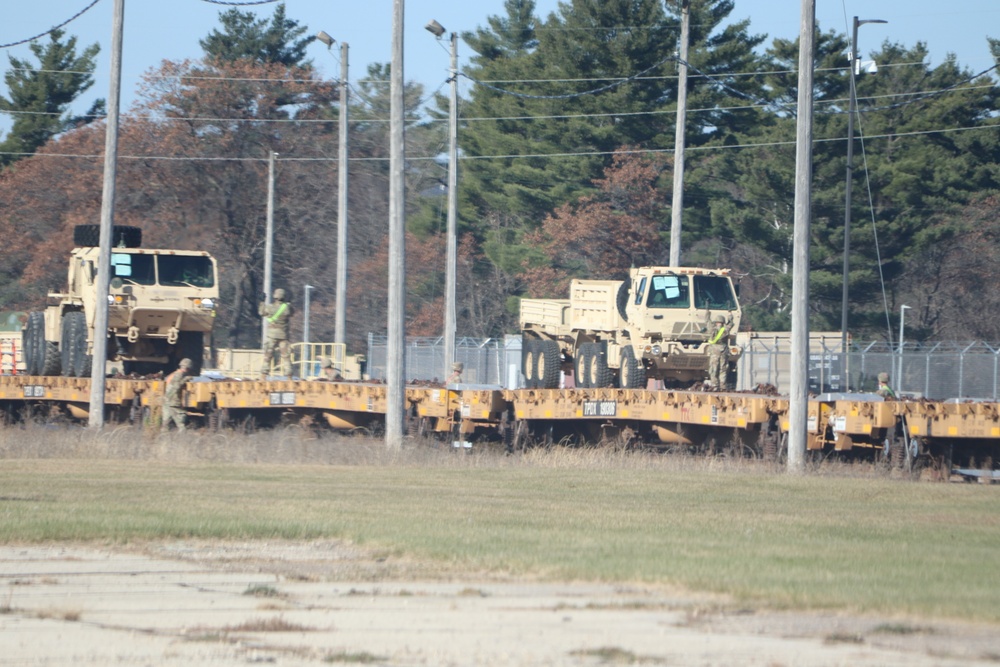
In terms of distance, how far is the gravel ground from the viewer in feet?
23.1

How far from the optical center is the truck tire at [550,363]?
2900cm

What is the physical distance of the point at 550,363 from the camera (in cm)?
2912

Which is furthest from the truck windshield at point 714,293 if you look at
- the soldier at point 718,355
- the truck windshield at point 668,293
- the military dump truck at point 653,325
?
the soldier at point 718,355

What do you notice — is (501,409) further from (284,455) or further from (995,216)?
(995,216)

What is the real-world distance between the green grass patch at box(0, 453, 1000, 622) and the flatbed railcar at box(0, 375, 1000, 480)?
1.06m

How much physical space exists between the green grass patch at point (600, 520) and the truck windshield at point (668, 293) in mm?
6548

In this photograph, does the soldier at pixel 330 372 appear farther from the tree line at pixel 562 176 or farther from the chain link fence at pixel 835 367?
the tree line at pixel 562 176

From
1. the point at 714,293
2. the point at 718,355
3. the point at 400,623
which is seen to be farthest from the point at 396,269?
the point at 400,623

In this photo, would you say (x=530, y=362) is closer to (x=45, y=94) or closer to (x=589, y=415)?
(x=589, y=415)

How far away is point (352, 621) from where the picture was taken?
26.3 ft

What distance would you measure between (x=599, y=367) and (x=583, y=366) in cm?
85

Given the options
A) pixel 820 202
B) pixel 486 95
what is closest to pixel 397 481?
pixel 820 202

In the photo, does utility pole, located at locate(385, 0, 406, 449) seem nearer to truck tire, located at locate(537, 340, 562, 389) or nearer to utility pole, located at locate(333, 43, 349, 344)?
truck tire, located at locate(537, 340, 562, 389)

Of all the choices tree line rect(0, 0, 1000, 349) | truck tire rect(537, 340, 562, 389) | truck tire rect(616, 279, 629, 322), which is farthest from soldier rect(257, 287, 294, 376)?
tree line rect(0, 0, 1000, 349)
